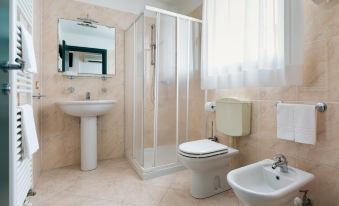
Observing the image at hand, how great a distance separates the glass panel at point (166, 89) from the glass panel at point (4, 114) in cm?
136

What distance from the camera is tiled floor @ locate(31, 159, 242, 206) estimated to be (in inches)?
66.2

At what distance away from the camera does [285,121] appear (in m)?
1.46

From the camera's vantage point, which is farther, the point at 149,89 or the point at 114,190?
the point at 149,89

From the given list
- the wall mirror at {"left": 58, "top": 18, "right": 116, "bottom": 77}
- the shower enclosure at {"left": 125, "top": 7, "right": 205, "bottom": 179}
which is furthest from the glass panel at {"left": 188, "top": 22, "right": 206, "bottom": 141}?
the wall mirror at {"left": 58, "top": 18, "right": 116, "bottom": 77}

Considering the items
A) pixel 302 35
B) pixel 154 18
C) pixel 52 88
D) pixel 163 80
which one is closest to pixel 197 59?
pixel 163 80

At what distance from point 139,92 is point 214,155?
113cm

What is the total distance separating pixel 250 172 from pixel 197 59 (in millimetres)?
1491

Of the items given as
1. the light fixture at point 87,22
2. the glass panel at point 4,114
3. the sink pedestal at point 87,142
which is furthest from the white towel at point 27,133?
the light fixture at point 87,22

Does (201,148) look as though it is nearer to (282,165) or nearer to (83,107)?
(282,165)

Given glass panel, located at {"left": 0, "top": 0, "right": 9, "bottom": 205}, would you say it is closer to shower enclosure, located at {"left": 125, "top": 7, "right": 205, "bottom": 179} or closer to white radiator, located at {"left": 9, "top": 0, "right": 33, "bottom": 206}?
white radiator, located at {"left": 9, "top": 0, "right": 33, "bottom": 206}

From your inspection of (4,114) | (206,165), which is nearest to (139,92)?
(206,165)

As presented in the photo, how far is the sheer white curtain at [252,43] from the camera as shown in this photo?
1367 millimetres

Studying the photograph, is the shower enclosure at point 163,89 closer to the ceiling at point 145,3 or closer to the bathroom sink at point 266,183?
the ceiling at point 145,3

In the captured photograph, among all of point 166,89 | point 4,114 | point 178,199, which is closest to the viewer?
point 4,114
